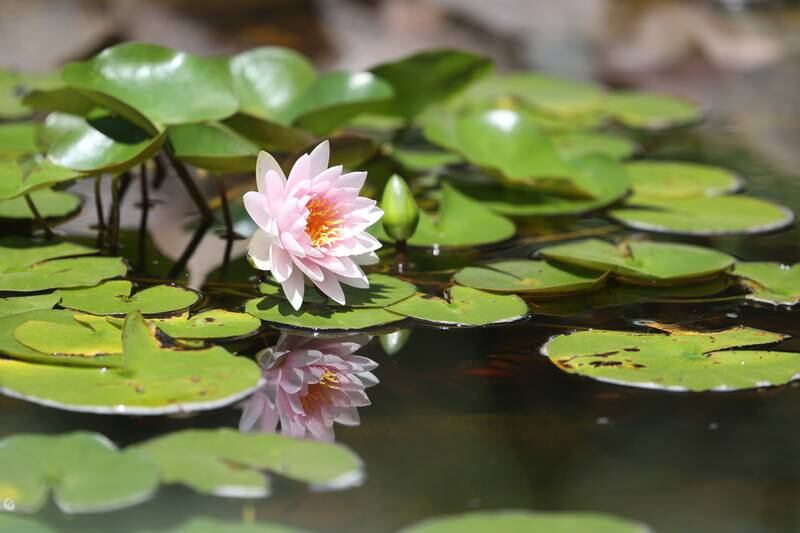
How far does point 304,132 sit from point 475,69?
1.85 ft

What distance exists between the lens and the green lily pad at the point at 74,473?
0.84m

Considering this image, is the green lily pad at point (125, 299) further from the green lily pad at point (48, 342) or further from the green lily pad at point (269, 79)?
the green lily pad at point (269, 79)

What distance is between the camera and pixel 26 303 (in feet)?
4.16

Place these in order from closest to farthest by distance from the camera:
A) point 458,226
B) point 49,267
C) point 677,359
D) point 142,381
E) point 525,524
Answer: point 525,524 < point 142,381 < point 677,359 < point 49,267 < point 458,226

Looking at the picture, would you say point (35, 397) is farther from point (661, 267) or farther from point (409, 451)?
point (661, 267)

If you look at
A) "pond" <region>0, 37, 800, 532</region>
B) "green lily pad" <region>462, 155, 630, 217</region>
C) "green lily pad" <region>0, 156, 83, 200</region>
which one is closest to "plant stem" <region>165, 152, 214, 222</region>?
"pond" <region>0, 37, 800, 532</region>

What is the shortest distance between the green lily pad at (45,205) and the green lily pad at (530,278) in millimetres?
711

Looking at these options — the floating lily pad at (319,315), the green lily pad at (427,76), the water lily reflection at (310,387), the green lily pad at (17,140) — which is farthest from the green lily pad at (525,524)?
the green lily pad at (17,140)

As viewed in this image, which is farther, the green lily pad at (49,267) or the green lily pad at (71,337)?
the green lily pad at (49,267)

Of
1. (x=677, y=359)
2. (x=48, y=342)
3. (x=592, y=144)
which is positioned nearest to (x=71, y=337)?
(x=48, y=342)

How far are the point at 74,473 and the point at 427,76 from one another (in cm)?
134

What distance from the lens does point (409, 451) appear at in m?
0.99

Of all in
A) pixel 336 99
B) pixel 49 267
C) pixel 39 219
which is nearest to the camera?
pixel 49 267

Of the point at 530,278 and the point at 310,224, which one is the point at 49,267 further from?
the point at 530,278
